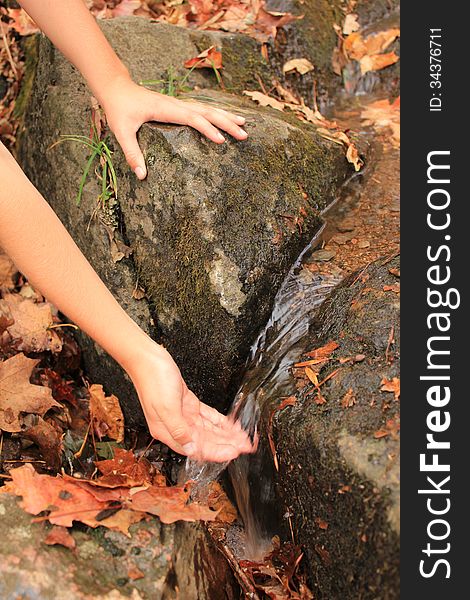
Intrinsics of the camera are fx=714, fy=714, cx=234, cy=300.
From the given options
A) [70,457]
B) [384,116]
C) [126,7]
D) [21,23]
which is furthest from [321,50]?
[70,457]

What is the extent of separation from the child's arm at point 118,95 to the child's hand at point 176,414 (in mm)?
922

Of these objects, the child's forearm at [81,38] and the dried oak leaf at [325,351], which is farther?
the child's forearm at [81,38]

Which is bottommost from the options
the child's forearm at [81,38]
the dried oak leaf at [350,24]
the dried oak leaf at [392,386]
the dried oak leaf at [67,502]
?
the dried oak leaf at [67,502]

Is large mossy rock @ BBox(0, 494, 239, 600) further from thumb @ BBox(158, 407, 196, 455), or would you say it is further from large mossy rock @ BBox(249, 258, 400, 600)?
large mossy rock @ BBox(249, 258, 400, 600)

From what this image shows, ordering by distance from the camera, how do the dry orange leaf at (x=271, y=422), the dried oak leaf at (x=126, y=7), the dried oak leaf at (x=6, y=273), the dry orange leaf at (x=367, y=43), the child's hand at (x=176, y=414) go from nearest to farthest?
the child's hand at (x=176, y=414) → the dry orange leaf at (x=271, y=422) → the dried oak leaf at (x=6, y=273) → the dried oak leaf at (x=126, y=7) → the dry orange leaf at (x=367, y=43)

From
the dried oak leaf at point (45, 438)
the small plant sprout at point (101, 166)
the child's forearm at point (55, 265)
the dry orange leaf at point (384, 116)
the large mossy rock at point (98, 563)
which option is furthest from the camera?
the dry orange leaf at point (384, 116)

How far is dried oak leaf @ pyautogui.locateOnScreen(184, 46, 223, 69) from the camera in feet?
11.9

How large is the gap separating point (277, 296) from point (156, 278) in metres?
0.52

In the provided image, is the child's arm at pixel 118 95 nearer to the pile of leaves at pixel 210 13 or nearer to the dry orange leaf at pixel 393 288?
the dry orange leaf at pixel 393 288

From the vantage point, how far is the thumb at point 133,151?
288 cm

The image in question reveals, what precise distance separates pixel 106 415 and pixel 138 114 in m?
1.35

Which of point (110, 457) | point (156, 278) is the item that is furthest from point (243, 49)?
point (110, 457)

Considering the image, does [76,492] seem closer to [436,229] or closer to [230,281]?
[230,281]

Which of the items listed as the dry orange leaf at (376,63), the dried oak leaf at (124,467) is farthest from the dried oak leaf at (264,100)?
the dried oak leaf at (124,467)
